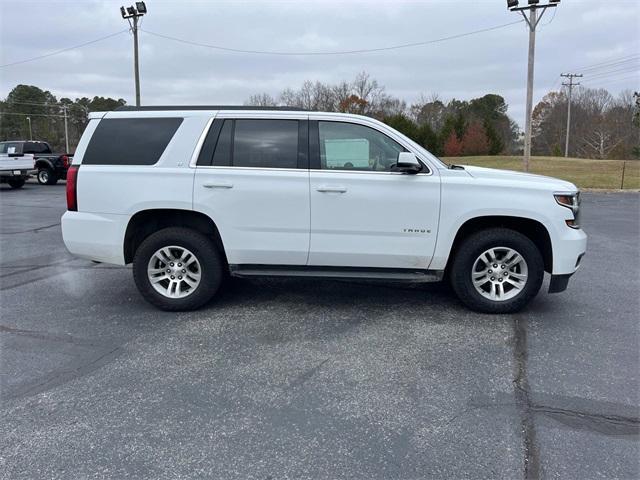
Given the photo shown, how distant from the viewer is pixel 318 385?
140 inches

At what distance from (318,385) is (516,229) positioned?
9.14 ft

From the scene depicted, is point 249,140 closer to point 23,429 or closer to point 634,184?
point 23,429

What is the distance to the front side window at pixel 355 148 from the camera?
4902mm

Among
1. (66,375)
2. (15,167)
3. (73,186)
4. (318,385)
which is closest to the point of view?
(318,385)

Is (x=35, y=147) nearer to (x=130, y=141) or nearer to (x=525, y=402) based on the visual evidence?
(x=130, y=141)

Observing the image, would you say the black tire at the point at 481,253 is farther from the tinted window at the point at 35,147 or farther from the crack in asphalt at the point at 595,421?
the tinted window at the point at 35,147

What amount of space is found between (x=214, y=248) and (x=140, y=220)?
2.72ft

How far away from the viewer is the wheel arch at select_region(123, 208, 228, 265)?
16.6 feet

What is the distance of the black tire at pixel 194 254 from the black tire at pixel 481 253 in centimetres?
239

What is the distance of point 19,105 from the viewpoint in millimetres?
78250

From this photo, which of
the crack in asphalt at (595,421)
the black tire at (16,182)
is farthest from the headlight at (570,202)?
the black tire at (16,182)

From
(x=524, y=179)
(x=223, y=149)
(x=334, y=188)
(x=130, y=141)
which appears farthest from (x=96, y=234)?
(x=524, y=179)

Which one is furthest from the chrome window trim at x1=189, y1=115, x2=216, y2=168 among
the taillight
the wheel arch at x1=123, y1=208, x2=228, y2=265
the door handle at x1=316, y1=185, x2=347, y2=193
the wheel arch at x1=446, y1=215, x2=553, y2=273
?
the wheel arch at x1=446, y1=215, x2=553, y2=273

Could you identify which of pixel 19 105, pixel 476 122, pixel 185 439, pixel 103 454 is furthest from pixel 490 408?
pixel 19 105
